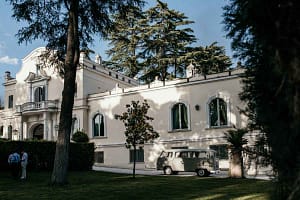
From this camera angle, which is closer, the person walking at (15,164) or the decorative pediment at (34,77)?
the person walking at (15,164)

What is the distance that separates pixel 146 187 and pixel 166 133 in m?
16.8

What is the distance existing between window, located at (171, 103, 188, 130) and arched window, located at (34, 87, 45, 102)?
16031 mm

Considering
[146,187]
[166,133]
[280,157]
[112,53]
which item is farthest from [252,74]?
[112,53]

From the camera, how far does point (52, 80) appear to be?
40031 mm

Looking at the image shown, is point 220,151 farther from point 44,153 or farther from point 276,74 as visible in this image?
point 276,74

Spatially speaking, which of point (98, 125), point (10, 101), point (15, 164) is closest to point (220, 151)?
point (98, 125)

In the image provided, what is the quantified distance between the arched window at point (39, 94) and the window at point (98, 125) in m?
7.65

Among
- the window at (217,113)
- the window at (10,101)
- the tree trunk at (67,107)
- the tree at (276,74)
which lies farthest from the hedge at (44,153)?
the window at (10,101)

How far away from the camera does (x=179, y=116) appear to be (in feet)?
Result: 103

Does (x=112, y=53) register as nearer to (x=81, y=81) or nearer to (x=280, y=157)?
(x=81, y=81)

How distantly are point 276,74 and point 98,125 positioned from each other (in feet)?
108

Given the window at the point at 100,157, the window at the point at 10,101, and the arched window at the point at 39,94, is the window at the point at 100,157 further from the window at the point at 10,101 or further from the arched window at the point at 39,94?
the window at the point at 10,101

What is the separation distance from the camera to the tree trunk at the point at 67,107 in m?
16.2

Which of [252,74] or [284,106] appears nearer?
[284,106]
